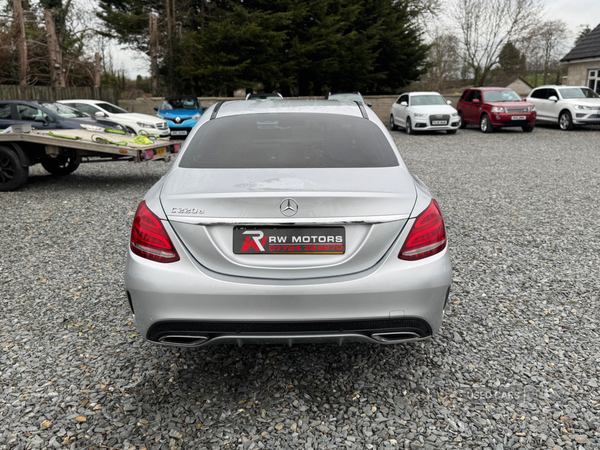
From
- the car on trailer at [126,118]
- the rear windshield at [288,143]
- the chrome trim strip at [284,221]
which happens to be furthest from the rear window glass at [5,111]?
the chrome trim strip at [284,221]

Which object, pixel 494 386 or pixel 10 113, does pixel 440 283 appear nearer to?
pixel 494 386

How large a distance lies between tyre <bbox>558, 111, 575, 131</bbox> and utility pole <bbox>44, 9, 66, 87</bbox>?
70.0 feet

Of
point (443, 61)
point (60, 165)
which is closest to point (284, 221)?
point (60, 165)

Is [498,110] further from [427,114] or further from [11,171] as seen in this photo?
[11,171]

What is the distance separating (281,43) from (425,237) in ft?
85.2

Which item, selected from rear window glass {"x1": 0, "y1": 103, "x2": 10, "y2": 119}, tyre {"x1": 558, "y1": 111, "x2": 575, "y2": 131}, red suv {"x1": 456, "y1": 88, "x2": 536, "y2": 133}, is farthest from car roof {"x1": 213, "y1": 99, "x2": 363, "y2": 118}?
tyre {"x1": 558, "y1": 111, "x2": 575, "y2": 131}

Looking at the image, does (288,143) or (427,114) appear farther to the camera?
(427,114)

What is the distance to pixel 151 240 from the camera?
2.68m

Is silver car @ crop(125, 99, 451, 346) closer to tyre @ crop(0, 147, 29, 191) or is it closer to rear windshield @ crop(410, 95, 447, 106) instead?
tyre @ crop(0, 147, 29, 191)

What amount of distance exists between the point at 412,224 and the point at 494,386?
3.73ft

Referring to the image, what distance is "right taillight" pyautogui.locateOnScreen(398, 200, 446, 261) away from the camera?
2635mm

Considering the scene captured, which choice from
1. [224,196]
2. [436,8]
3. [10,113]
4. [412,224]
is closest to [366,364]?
[412,224]

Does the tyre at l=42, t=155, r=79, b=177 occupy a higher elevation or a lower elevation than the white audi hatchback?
lower

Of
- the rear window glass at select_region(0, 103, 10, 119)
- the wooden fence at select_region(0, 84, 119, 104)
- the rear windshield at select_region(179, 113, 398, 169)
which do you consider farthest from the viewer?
the wooden fence at select_region(0, 84, 119, 104)
